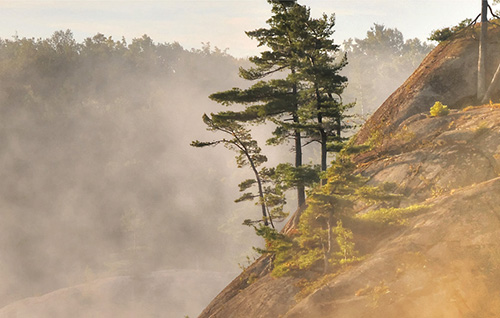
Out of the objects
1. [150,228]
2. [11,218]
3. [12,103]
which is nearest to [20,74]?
[12,103]

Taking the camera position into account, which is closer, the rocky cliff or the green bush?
the rocky cliff

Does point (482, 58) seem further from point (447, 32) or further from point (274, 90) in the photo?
point (274, 90)

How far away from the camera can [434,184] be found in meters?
17.4

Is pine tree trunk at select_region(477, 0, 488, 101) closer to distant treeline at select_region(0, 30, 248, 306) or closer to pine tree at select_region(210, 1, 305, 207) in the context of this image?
pine tree at select_region(210, 1, 305, 207)

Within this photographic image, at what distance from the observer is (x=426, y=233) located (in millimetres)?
14164

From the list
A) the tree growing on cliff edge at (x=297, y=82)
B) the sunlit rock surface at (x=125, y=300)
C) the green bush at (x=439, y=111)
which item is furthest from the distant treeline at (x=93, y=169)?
the green bush at (x=439, y=111)

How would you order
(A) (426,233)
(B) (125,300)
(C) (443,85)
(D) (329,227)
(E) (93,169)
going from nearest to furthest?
(A) (426,233) → (D) (329,227) → (C) (443,85) → (B) (125,300) → (E) (93,169)

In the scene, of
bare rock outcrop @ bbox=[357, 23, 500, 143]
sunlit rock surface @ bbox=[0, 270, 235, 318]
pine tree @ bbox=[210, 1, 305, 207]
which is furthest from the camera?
sunlit rock surface @ bbox=[0, 270, 235, 318]

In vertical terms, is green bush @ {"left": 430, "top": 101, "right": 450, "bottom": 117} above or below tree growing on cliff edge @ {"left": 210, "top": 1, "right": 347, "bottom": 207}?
below

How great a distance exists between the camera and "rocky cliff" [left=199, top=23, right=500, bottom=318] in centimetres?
1227

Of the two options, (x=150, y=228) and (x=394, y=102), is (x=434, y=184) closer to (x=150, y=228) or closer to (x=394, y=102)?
(x=394, y=102)

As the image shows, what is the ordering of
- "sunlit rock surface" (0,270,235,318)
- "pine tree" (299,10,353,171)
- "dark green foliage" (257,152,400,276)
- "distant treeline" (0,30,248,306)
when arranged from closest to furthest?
"dark green foliage" (257,152,400,276) < "pine tree" (299,10,353,171) < "sunlit rock surface" (0,270,235,318) < "distant treeline" (0,30,248,306)

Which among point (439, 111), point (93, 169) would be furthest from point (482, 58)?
point (93, 169)

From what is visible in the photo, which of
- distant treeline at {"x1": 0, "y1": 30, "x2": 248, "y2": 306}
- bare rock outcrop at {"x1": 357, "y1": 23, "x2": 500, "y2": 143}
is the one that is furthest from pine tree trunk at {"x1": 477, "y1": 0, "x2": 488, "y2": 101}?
distant treeline at {"x1": 0, "y1": 30, "x2": 248, "y2": 306}
